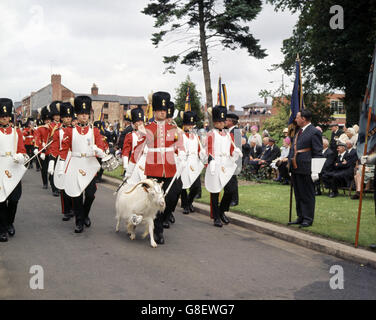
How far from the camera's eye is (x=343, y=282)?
5648 mm

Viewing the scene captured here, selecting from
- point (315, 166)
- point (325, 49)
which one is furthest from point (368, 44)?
point (315, 166)

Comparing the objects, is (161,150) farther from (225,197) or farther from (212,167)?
(225,197)

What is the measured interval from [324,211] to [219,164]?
2.77m

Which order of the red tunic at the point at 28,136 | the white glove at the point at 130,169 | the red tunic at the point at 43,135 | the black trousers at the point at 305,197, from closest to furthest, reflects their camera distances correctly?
the white glove at the point at 130,169 → the black trousers at the point at 305,197 → the red tunic at the point at 43,135 → the red tunic at the point at 28,136

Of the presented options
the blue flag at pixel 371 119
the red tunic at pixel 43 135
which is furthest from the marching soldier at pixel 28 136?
the blue flag at pixel 371 119

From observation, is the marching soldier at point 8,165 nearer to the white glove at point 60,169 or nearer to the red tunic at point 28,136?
the white glove at point 60,169

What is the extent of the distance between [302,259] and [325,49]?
20.0 meters

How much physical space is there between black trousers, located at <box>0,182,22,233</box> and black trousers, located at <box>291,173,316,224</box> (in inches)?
203

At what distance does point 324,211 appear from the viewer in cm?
1026

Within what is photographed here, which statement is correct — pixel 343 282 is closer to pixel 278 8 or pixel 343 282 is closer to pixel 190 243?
pixel 190 243

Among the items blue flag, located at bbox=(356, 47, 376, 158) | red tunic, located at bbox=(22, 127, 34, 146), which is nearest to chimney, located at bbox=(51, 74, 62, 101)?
red tunic, located at bbox=(22, 127, 34, 146)

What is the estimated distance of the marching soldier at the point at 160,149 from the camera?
25.0ft

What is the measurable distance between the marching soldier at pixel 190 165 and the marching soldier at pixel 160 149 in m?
3.05

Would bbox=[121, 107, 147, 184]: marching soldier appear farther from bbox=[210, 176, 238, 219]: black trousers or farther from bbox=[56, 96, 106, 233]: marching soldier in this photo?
bbox=[210, 176, 238, 219]: black trousers
